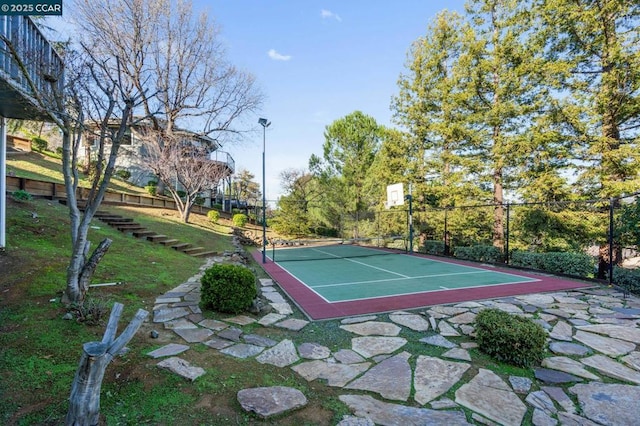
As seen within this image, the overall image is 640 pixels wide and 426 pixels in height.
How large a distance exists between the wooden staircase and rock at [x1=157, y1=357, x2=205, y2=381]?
7.82m

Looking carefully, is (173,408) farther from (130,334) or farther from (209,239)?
(209,239)

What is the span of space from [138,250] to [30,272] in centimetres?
360

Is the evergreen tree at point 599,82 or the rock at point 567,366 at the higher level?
the evergreen tree at point 599,82

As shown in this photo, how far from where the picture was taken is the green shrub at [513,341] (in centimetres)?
295

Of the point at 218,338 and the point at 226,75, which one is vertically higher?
the point at 226,75

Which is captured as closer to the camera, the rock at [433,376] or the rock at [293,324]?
the rock at [433,376]

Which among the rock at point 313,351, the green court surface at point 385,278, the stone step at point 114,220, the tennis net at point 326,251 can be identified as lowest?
the tennis net at point 326,251

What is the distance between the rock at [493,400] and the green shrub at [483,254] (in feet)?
27.7

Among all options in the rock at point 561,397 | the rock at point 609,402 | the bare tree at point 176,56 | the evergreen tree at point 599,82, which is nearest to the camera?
the rock at point 609,402

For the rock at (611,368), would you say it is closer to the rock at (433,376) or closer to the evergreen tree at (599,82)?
the rock at (433,376)

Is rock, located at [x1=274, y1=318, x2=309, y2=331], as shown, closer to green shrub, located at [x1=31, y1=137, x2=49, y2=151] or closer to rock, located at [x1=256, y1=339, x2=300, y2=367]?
rock, located at [x1=256, y1=339, x2=300, y2=367]

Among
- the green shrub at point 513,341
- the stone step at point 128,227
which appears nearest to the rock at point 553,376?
the green shrub at point 513,341

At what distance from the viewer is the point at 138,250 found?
329 inches

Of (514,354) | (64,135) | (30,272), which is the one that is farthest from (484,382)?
(30,272)
